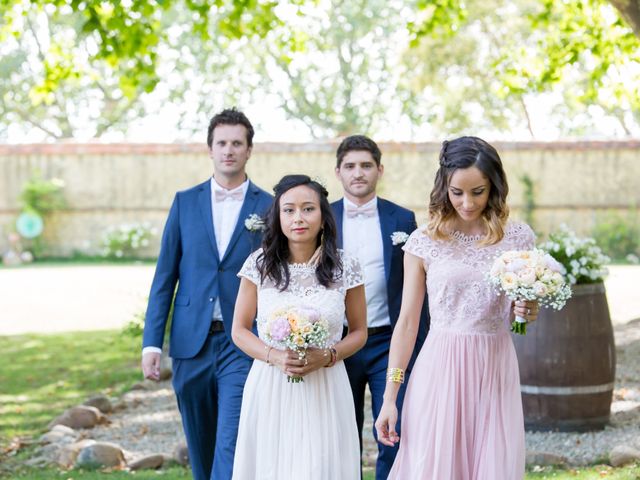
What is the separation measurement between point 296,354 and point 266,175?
65.9 feet

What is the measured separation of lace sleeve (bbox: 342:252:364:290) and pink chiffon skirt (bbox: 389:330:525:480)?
Result: 677 millimetres

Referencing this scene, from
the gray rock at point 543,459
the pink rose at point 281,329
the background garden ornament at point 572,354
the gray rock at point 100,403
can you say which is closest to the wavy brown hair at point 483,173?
the pink rose at point 281,329

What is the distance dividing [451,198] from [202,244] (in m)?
2.02

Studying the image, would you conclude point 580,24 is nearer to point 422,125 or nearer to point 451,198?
point 451,198

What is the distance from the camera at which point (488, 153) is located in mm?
3861

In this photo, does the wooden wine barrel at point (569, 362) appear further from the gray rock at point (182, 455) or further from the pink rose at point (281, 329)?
the pink rose at point (281, 329)

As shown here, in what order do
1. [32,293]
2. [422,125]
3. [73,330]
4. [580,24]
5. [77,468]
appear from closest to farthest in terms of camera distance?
[77,468]
[580,24]
[73,330]
[32,293]
[422,125]

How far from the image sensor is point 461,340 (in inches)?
157

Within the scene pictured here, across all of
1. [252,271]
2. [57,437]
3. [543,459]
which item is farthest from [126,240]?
[252,271]

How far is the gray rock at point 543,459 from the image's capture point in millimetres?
6895

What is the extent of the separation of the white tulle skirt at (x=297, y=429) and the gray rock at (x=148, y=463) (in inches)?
126

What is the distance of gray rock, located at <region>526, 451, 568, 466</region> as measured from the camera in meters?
6.89

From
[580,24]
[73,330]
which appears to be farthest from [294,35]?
[73,330]

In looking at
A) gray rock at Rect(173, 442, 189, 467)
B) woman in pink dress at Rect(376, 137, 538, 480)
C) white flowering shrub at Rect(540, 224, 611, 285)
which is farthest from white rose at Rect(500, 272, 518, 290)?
gray rock at Rect(173, 442, 189, 467)
